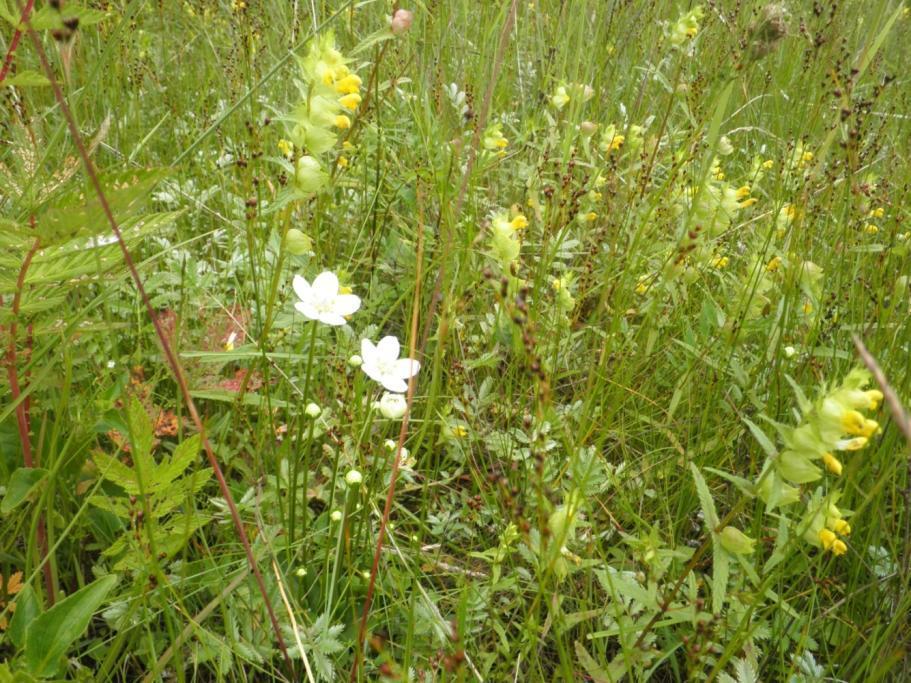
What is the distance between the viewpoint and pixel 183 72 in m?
3.26

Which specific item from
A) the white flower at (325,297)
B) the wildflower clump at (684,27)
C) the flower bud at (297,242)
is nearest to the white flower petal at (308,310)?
the white flower at (325,297)

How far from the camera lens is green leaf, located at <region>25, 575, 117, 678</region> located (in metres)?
0.98

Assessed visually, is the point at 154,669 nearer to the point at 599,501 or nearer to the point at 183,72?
the point at 599,501

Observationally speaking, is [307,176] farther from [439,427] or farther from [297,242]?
[439,427]

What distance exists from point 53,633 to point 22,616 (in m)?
0.09

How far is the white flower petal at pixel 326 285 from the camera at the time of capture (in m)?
1.40

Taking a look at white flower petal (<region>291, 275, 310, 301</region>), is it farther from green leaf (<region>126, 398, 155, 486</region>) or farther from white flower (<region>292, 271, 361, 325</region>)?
green leaf (<region>126, 398, 155, 486</region>)

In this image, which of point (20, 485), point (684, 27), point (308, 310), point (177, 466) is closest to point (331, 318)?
point (308, 310)

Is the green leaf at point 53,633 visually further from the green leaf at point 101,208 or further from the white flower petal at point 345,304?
the white flower petal at point 345,304

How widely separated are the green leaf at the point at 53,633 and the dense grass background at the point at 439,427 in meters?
0.02

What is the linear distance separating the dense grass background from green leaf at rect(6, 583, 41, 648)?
12 millimetres

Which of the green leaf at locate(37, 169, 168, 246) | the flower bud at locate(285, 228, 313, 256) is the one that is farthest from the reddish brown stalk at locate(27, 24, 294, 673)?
the flower bud at locate(285, 228, 313, 256)

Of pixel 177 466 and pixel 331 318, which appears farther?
pixel 331 318

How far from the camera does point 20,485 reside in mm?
1200
